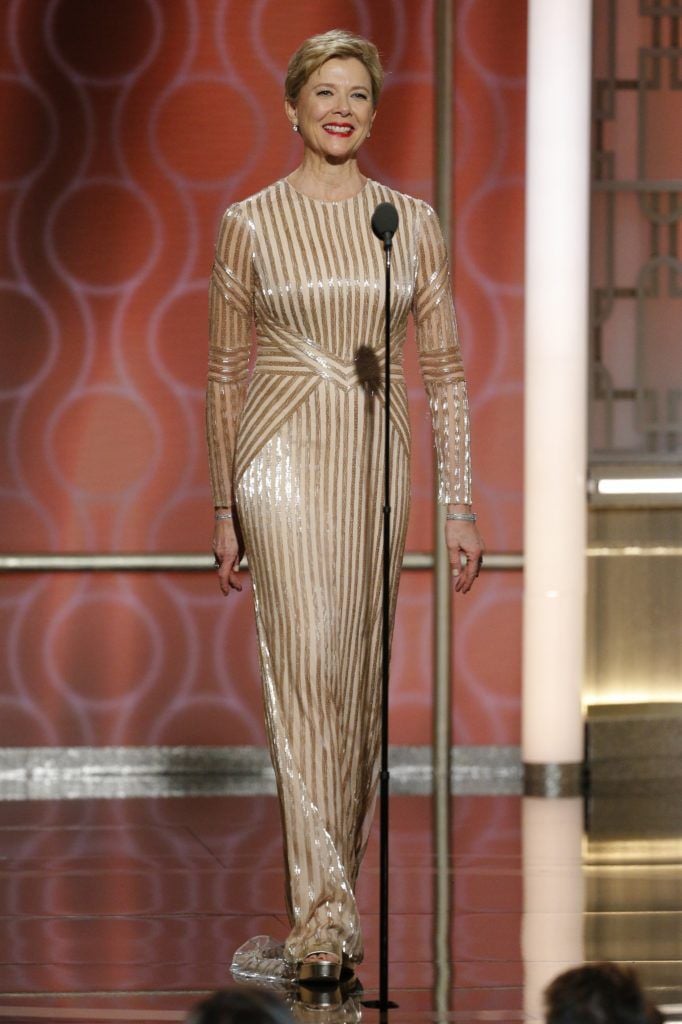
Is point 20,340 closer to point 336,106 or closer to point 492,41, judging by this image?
point 492,41

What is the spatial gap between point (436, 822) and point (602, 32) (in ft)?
9.87

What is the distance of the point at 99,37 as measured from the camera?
715 centimetres

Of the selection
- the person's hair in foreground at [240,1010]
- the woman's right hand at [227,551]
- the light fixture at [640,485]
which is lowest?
the person's hair in foreground at [240,1010]

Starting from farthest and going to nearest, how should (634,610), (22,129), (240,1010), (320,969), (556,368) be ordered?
(634,610) < (22,129) < (556,368) < (320,969) < (240,1010)

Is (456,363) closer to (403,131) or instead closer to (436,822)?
(436,822)

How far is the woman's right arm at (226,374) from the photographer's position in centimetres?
417

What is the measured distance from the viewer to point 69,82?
7.15 metres

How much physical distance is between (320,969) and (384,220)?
1520mm

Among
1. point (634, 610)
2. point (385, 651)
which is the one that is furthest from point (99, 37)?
point (385, 651)

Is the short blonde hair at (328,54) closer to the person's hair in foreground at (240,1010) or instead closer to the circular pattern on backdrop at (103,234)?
the person's hair in foreground at (240,1010)

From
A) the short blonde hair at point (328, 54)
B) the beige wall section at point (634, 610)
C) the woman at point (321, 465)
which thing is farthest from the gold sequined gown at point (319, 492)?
the beige wall section at point (634, 610)

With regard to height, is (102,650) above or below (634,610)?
below

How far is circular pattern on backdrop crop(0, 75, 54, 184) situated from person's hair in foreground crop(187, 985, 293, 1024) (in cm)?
544

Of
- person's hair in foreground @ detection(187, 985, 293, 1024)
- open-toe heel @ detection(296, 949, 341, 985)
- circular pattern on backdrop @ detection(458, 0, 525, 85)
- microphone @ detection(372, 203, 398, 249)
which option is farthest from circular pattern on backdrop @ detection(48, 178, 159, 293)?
person's hair in foreground @ detection(187, 985, 293, 1024)
